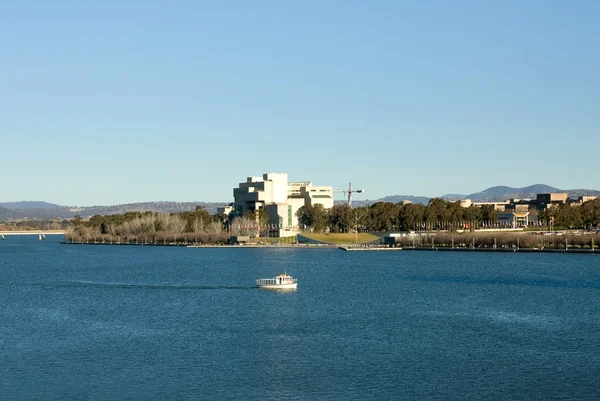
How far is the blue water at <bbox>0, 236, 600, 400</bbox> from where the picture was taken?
109 feet

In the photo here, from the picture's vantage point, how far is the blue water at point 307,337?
3338 cm

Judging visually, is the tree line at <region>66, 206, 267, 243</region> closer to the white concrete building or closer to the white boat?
the white concrete building

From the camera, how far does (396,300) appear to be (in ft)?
199

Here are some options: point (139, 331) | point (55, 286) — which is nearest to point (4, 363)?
point (139, 331)

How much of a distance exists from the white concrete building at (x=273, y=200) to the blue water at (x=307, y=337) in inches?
3231

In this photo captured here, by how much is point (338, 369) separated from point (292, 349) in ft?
16.3

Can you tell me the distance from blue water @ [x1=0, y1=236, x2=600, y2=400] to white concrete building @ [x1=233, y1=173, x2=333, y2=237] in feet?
269

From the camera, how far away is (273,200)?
175125mm

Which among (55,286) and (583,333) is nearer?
(583,333)

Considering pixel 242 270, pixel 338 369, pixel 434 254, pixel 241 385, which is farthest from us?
pixel 434 254

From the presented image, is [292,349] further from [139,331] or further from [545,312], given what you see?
[545,312]

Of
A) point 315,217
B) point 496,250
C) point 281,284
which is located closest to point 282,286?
point 281,284

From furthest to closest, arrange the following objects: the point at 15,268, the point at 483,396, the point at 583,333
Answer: the point at 15,268 < the point at 583,333 < the point at 483,396

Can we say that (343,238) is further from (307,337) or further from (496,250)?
(307,337)
